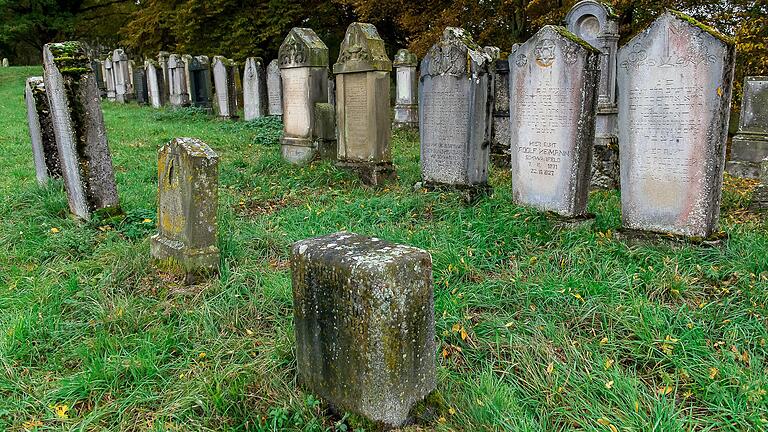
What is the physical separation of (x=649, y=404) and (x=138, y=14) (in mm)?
28515

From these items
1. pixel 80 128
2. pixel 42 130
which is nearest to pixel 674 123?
pixel 80 128

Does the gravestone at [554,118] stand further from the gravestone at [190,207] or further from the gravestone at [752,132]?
the gravestone at [752,132]

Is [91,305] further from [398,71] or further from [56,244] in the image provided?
[398,71]

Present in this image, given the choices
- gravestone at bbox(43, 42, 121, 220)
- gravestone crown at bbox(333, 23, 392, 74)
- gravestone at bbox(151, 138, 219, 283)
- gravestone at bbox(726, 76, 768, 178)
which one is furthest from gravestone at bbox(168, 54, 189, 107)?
gravestone at bbox(726, 76, 768, 178)

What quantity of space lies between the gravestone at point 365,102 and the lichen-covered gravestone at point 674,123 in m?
3.70

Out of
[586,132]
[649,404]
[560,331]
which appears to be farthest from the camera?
[586,132]

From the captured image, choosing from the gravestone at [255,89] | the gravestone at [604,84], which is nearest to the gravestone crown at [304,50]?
the gravestone at [604,84]

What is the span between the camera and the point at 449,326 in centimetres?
361

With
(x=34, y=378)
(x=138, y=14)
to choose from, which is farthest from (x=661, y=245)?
(x=138, y=14)

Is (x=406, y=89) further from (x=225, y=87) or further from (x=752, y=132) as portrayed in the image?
(x=752, y=132)

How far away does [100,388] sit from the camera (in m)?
3.08

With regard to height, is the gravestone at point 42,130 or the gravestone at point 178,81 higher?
the gravestone at point 178,81

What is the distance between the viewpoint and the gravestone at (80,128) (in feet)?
17.3

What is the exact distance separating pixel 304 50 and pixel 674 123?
596 centimetres
